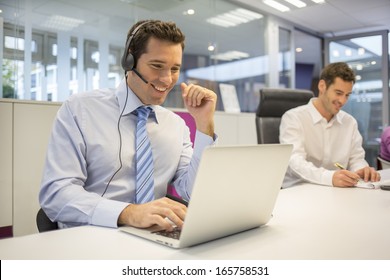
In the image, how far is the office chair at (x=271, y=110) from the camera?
7.66 ft

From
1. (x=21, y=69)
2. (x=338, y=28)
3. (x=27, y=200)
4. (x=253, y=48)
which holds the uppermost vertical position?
(x=338, y=28)

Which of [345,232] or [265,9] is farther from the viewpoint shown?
[265,9]

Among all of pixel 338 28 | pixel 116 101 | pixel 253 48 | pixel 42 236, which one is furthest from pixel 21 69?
pixel 338 28

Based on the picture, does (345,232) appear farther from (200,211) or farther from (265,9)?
(265,9)

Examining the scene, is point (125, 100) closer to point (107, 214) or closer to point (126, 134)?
point (126, 134)

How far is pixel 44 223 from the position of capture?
44.7 inches

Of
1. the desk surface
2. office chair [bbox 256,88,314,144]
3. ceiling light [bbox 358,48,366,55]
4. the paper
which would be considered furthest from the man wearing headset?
ceiling light [bbox 358,48,366,55]

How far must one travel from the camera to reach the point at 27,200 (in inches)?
88.0

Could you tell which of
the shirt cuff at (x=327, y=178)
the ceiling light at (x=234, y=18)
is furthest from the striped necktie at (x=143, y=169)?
the ceiling light at (x=234, y=18)

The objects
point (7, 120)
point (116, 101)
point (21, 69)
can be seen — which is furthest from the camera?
point (21, 69)

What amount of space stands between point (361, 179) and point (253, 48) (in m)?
4.41

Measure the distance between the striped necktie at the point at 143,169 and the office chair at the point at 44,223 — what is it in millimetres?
282

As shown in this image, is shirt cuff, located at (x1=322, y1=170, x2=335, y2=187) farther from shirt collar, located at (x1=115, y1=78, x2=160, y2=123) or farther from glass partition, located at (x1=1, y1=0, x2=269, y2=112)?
glass partition, located at (x1=1, y1=0, x2=269, y2=112)

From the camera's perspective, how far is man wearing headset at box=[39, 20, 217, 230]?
1.12 meters
